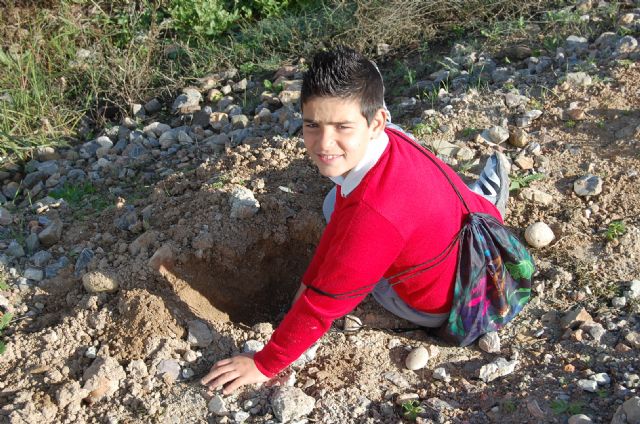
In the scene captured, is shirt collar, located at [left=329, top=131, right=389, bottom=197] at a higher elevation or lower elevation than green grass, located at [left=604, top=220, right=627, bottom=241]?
higher

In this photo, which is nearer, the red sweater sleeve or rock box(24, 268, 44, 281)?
the red sweater sleeve

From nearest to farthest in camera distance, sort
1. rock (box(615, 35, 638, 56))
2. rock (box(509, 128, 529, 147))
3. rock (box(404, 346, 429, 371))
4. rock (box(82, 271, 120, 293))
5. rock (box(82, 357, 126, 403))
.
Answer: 1. rock (box(82, 357, 126, 403))
2. rock (box(404, 346, 429, 371))
3. rock (box(82, 271, 120, 293))
4. rock (box(509, 128, 529, 147))
5. rock (box(615, 35, 638, 56))

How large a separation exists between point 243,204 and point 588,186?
1.64 meters

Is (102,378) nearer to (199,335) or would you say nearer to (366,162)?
(199,335)

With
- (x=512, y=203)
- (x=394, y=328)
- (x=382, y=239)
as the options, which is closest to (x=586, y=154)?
(x=512, y=203)

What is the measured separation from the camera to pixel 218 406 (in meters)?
2.69

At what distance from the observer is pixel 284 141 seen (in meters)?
3.87

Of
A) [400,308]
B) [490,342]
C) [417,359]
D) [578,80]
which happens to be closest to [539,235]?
[490,342]

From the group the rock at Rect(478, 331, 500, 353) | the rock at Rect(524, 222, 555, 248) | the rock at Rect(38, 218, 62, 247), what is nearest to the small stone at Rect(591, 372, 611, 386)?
the rock at Rect(478, 331, 500, 353)

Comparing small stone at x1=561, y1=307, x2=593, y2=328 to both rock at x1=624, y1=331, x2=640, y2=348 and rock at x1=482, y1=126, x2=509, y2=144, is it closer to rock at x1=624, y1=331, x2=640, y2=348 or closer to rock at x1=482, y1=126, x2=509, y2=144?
rock at x1=624, y1=331, x2=640, y2=348

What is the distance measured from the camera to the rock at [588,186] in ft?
11.4

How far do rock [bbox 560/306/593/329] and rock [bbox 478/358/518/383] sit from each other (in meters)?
0.33

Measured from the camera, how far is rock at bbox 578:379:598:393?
2.61 meters

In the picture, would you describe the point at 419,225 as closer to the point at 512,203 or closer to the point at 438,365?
the point at 438,365
